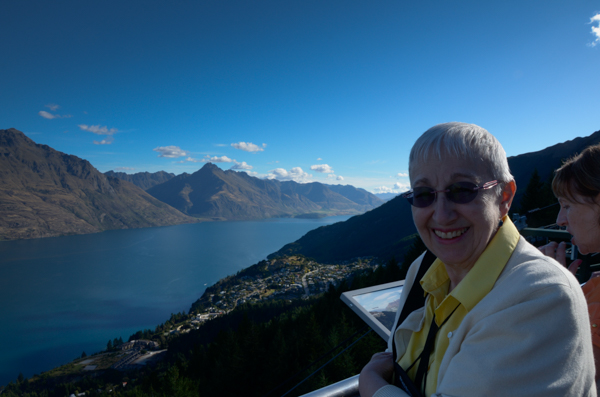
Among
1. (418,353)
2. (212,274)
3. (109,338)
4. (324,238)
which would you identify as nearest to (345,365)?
(418,353)

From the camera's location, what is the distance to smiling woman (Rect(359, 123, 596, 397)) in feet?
2.07

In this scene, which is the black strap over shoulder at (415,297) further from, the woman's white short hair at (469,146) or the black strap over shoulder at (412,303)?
the woman's white short hair at (469,146)

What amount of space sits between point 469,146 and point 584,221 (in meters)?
0.84

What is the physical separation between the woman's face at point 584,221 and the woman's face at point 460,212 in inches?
22.5

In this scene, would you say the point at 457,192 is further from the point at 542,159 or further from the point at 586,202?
the point at 542,159

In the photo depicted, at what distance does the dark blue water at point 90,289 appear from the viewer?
4384 cm

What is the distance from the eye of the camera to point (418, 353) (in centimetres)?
105

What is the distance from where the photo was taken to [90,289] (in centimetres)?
6166

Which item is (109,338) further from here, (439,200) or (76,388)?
(439,200)

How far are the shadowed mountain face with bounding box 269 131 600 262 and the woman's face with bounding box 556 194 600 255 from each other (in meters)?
59.9

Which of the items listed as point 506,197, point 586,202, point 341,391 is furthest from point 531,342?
point 341,391

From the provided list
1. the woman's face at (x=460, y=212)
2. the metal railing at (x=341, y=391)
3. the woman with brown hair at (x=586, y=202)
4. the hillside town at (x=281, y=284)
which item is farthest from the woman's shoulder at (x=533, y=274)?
the hillside town at (x=281, y=284)

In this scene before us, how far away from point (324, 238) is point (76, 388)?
7510 centimetres

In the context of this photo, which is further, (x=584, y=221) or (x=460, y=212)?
(x=584, y=221)
